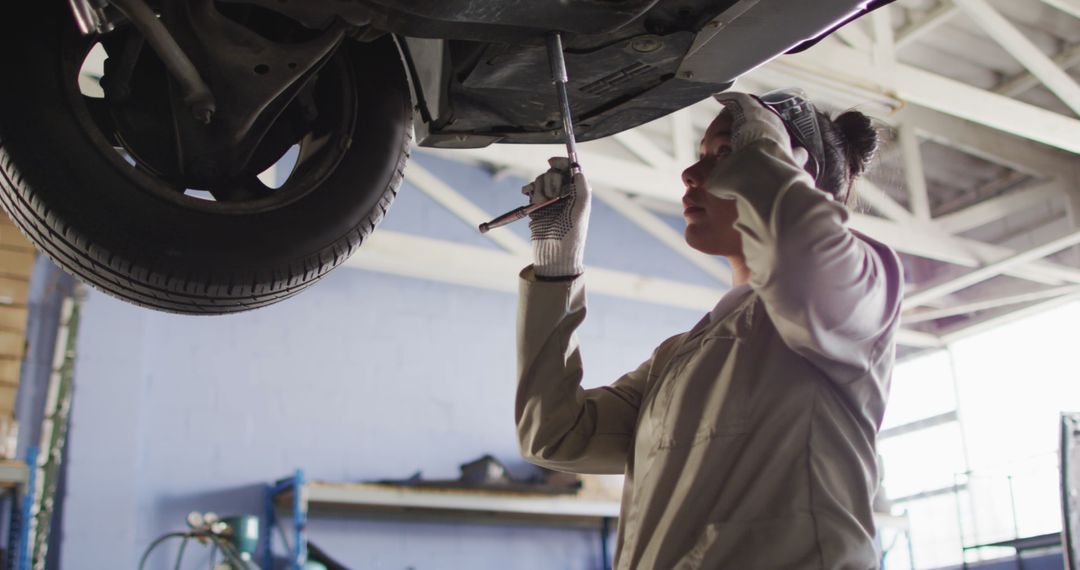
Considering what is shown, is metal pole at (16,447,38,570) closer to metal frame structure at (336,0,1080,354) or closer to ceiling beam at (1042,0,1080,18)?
metal frame structure at (336,0,1080,354)

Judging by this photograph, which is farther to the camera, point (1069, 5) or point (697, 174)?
point (1069, 5)

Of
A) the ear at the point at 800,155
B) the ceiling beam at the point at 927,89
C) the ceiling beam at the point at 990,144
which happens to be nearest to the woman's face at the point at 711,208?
the ear at the point at 800,155

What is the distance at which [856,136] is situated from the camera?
1.69 m

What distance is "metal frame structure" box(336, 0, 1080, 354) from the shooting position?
14.7 feet

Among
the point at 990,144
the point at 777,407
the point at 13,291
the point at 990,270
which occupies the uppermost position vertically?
the point at 990,144

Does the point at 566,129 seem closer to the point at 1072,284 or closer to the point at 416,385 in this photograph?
the point at 416,385

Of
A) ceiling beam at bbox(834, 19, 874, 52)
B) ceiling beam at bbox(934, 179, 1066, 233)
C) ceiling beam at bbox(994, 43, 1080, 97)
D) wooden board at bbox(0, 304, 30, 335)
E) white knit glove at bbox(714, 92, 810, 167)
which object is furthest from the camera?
ceiling beam at bbox(934, 179, 1066, 233)

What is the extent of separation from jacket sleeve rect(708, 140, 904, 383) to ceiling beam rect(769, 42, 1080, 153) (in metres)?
2.69

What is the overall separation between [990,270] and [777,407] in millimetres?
5672

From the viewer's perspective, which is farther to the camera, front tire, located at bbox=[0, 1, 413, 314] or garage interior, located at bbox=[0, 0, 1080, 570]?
garage interior, located at bbox=[0, 0, 1080, 570]

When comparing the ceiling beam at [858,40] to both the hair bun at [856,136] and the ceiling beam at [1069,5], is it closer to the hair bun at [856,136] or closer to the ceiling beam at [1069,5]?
the ceiling beam at [1069,5]

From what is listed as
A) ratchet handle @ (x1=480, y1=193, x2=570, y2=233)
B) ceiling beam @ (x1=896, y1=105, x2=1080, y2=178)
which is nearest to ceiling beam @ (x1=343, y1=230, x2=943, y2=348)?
ceiling beam @ (x1=896, y1=105, x2=1080, y2=178)

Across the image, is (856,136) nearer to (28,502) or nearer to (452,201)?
(28,502)

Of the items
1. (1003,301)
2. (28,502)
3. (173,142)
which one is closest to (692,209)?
(173,142)
